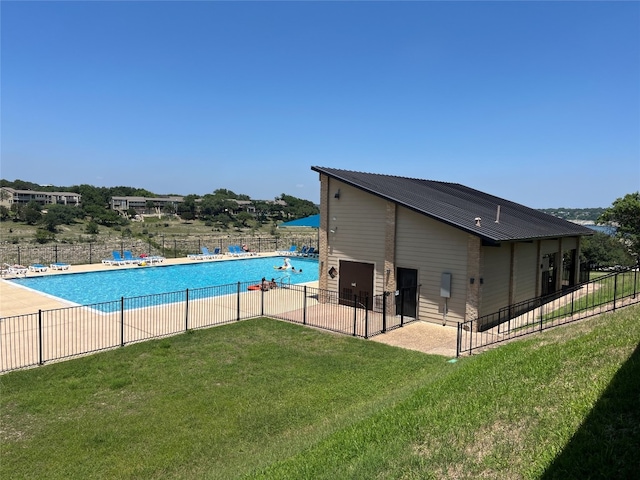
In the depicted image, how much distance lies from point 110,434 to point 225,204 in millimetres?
85756

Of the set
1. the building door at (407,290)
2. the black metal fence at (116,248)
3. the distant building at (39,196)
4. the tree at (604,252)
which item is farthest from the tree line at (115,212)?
the tree at (604,252)

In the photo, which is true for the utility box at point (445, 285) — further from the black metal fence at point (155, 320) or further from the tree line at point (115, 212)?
the tree line at point (115, 212)

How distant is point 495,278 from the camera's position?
1602 cm

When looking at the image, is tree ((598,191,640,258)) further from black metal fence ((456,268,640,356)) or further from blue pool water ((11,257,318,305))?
blue pool water ((11,257,318,305))

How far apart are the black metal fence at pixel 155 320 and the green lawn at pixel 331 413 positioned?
143 cm

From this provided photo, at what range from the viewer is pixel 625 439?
4.44 metres

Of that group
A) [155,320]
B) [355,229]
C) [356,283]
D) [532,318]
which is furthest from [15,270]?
[532,318]

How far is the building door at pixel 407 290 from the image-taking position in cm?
1677

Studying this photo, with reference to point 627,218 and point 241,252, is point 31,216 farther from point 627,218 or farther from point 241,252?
point 627,218

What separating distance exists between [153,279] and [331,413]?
24.2m

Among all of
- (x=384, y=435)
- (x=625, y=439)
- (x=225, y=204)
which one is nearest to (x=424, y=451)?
(x=384, y=435)

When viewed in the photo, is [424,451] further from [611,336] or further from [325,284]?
Result: [325,284]

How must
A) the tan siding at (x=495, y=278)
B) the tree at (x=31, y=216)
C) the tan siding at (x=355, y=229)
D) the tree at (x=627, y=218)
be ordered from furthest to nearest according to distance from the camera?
the tree at (x=31, y=216) → the tree at (x=627, y=218) → the tan siding at (x=355, y=229) → the tan siding at (x=495, y=278)

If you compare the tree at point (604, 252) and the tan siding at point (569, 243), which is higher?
the tan siding at point (569, 243)
